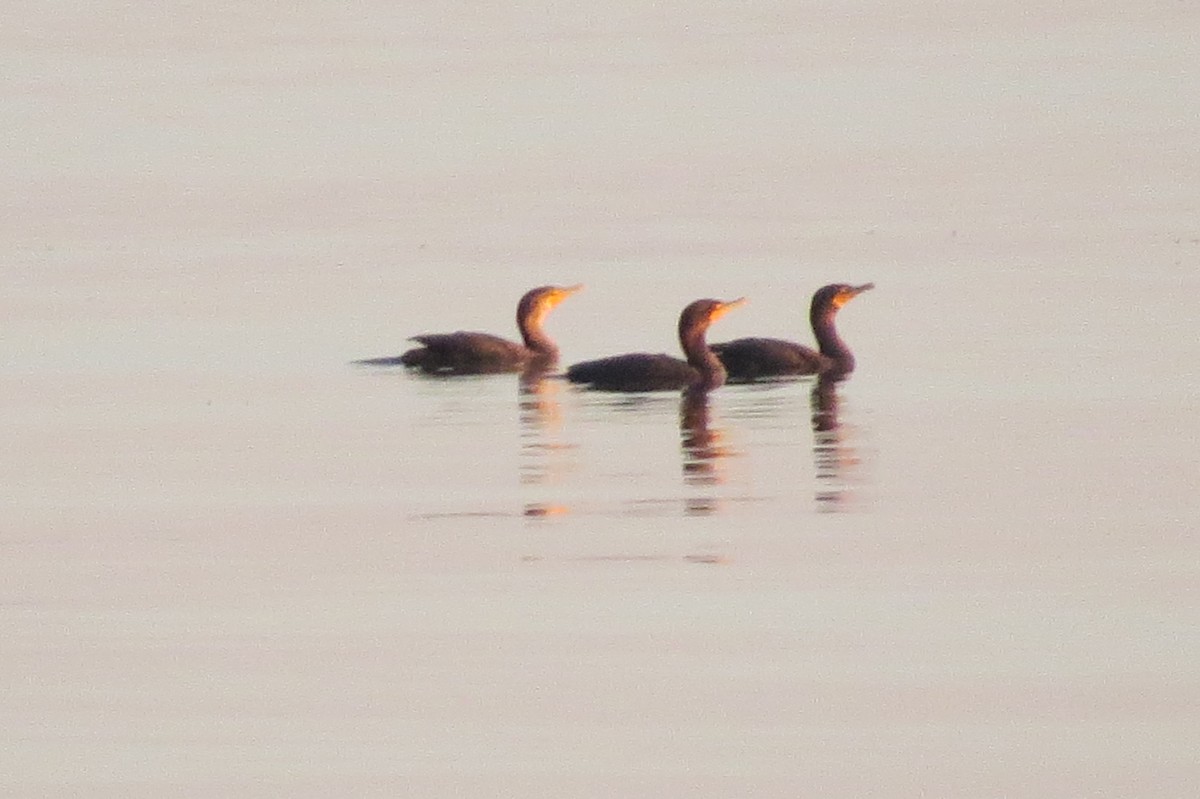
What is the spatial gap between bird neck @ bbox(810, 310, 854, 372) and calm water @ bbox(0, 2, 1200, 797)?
0.85ft

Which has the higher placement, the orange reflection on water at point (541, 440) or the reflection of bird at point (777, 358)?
the reflection of bird at point (777, 358)

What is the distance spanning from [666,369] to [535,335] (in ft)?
9.41

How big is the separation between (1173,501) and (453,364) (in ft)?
26.4

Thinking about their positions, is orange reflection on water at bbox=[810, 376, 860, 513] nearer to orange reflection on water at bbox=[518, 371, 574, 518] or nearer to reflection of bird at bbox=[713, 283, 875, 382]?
reflection of bird at bbox=[713, 283, 875, 382]

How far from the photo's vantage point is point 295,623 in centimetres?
1244

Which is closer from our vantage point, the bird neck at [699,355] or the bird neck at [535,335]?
the bird neck at [699,355]

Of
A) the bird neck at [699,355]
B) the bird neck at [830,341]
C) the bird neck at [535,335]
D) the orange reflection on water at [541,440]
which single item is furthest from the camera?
the bird neck at [535,335]

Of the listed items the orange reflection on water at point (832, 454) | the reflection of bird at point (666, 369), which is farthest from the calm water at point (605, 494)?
the reflection of bird at point (666, 369)

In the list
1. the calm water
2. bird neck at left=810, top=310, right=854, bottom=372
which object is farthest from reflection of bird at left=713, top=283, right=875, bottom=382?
the calm water

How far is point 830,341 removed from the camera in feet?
73.0

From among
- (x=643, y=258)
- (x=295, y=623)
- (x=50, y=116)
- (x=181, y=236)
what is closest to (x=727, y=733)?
(x=295, y=623)

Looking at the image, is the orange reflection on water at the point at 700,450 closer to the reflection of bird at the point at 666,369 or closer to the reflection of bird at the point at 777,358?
the reflection of bird at the point at 666,369

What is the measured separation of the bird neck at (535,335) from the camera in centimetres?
2350

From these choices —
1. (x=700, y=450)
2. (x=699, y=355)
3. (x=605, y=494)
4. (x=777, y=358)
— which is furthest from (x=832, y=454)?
(x=777, y=358)
